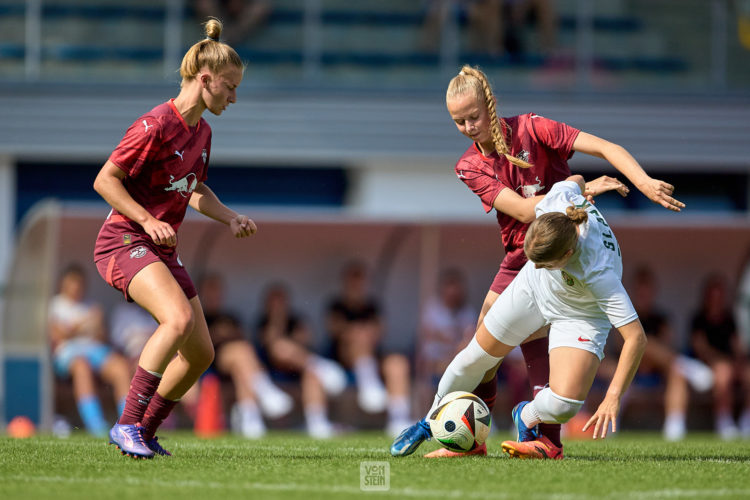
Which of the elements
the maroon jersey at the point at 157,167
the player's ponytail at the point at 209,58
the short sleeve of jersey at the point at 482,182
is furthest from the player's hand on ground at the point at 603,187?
the maroon jersey at the point at 157,167

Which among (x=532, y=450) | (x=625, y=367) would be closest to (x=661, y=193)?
(x=625, y=367)

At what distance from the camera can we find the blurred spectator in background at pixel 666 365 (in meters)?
11.1

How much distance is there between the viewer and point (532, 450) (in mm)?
5289

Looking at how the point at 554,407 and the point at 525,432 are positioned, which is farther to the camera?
the point at 525,432

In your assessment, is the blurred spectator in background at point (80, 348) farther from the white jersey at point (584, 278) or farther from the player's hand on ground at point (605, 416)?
the player's hand on ground at point (605, 416)

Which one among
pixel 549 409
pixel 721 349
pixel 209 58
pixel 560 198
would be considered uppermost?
pixel 209 58

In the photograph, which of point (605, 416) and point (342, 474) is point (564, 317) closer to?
point (605, 416)

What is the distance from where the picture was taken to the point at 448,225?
11.1m

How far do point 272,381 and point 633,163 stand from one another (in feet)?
21.6

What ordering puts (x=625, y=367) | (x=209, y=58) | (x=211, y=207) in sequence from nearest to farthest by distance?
(x=625, y=367) < (x=209, y=58) < (x=211, y=207)

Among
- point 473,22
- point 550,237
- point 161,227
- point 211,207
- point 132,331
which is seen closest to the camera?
point 550,237

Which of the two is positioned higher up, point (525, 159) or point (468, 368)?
point (525, 159)

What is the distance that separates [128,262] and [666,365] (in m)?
7.41

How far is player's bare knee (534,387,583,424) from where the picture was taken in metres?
5.03
